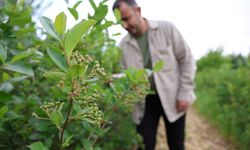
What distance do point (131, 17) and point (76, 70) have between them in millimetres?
1755

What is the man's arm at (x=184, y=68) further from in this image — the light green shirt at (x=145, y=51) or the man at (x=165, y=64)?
the light green shirt at (x=145, y=51)

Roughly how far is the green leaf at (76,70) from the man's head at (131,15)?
58.0 inches

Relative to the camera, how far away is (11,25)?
1.26 metres

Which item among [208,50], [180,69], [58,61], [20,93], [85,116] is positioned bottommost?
[208,50]

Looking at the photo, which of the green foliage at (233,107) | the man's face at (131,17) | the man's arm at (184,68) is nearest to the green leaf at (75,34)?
the man's face at (131,17)

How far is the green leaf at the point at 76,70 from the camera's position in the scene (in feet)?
2.58

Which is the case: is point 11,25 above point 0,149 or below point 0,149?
above

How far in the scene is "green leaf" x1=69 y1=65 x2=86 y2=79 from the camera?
786 mm

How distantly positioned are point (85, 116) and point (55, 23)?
0.25 meters

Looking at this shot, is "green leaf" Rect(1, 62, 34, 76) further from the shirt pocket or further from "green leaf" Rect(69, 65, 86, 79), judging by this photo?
the shirt pocket

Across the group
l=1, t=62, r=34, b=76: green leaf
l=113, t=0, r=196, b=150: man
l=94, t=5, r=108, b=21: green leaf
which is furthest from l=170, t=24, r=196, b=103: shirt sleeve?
l=1, t=62, r=34, b=76: green leaf

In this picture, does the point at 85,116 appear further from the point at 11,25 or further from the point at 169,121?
the point at 169,121

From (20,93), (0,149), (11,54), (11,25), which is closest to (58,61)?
(11,25)

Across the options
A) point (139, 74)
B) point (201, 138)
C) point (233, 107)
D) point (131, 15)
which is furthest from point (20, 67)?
point (201, 138)
